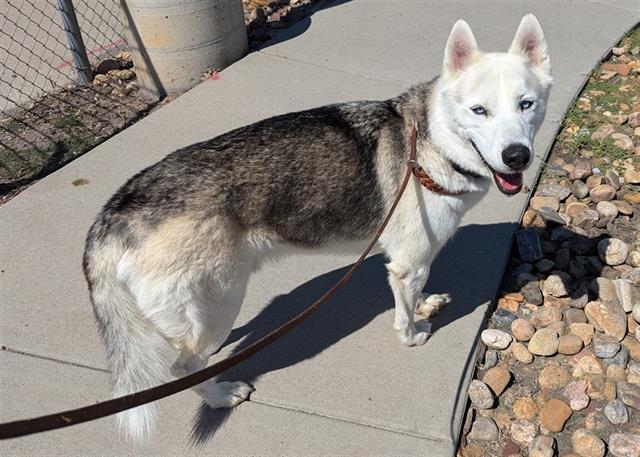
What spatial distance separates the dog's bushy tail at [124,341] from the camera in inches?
93.3

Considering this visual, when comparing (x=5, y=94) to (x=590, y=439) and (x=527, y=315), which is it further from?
(x=590, y=439)

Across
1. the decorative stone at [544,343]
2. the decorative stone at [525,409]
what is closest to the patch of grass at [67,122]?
the decorative stone at [544,343]

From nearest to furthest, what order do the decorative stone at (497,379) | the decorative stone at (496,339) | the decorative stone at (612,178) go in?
the decorative stone at (497,379)
the decorative stone at (496,339)
the decorative stone at (612,178)

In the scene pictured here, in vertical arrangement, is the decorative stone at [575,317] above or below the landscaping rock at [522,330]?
below

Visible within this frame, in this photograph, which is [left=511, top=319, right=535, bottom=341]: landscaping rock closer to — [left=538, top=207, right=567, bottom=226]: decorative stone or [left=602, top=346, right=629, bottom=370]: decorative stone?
[left=602, top=346, right=629, bottom=370]: decorative stone

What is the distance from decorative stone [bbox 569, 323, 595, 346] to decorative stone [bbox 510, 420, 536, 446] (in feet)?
2.34

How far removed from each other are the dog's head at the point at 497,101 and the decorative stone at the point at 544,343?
1.09 meters

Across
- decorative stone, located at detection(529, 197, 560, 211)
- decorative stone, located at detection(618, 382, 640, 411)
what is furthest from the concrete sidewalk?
decorative stone, located at detection(618, 382, 640, 411)

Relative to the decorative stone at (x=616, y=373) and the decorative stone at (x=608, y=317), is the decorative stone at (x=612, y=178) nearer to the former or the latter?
the decorative stone at (x=608, y=317)

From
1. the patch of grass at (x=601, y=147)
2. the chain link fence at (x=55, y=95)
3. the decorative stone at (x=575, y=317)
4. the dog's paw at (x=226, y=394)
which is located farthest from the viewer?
the chain link fence at (x=55, y=95)

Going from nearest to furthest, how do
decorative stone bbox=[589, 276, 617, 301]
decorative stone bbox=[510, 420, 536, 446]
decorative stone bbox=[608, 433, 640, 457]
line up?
decorative stone bbox=[608, 433, 640, 457] < decorative stone bbox=[510, 420, 536, 446] < decorative stone bbox=[589, 276, 617, 301]

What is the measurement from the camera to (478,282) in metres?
3.69

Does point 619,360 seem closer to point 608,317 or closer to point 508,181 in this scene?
point 608,317

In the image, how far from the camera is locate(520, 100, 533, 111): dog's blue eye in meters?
2.57
